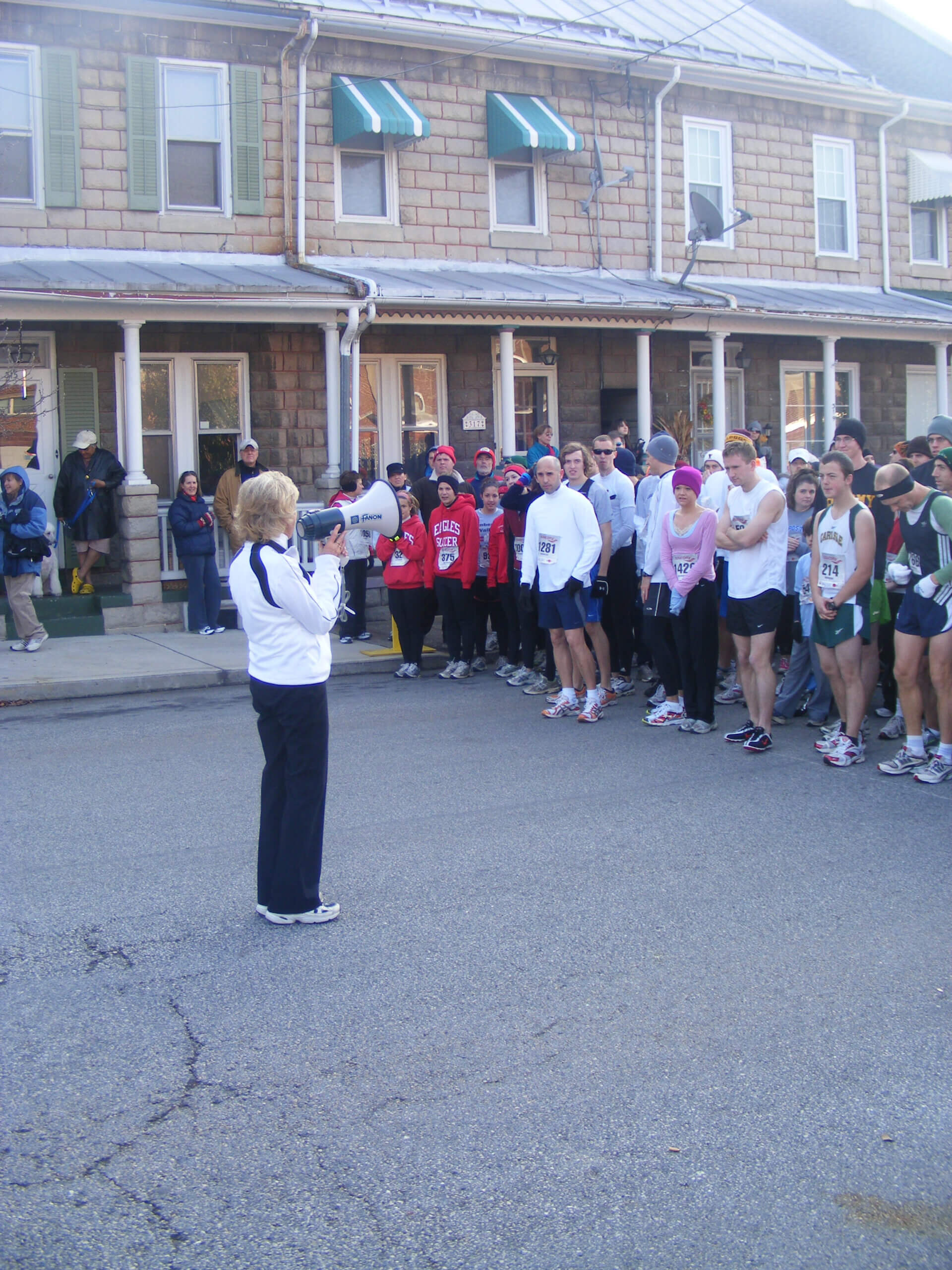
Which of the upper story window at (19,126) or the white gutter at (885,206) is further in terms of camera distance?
the white gutter at (885,206)

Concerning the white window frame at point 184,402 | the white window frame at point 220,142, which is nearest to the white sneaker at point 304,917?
the white window frame at point 184,402

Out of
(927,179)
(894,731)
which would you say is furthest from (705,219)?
(894,731)

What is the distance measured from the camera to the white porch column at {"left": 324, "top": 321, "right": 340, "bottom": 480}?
51.2 feet

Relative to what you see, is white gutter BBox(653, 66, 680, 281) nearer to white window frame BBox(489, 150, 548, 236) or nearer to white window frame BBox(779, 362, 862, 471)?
white window frame BBox(489, 150, 548, 236)

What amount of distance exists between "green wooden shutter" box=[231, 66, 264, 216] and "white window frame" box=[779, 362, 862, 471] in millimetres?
9284

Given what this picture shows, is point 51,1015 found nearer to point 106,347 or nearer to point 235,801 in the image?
point 235,801

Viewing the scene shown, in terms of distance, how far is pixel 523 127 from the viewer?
55.9 ft

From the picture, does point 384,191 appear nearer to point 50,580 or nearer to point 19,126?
point 19,126

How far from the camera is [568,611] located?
943 centimetres

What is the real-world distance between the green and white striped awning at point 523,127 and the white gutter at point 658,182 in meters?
1.67

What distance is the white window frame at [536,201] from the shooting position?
58.2ft

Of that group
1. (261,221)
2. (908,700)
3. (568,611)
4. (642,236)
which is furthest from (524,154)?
(908,700)

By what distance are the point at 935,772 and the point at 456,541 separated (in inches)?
194

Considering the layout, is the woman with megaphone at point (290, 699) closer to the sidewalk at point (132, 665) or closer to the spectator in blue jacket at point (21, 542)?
the sidewalk at point (132, 665)
